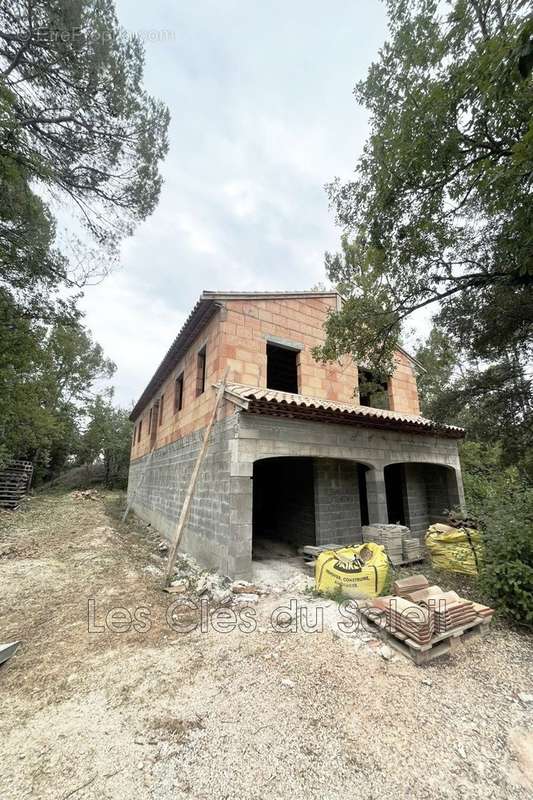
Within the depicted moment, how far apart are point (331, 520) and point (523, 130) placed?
794 cm

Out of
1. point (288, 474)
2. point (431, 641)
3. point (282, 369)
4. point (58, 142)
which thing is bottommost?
point (431, 641)

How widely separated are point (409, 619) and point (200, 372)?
7.19 metres

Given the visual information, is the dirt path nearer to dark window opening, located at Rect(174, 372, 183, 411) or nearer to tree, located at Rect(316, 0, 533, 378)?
tree, located at Rect(316, 0, 533, 378)

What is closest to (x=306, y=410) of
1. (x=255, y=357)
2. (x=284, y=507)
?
(x=255, y=357)

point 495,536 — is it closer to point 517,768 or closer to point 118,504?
point 517,768

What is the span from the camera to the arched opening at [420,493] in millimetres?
10141

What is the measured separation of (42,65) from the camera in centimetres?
648

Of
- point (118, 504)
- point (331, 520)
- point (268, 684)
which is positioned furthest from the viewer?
point (118, 504)

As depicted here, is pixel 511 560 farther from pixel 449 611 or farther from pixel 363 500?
pixel 363 500

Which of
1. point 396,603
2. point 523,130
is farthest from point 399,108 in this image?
point 396,603

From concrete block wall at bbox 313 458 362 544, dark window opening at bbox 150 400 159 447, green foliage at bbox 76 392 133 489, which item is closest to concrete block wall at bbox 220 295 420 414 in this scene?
concrete block wall at bbox 313 458 362 544

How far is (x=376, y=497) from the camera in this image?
7988mm

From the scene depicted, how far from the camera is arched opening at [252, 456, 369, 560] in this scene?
325 inches

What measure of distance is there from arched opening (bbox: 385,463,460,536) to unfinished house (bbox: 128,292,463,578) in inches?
1.4
